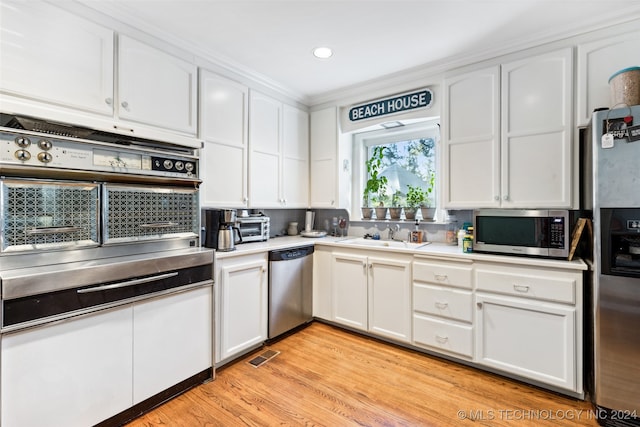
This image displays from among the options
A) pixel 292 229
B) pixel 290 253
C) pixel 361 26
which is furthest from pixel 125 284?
pixel 361 26

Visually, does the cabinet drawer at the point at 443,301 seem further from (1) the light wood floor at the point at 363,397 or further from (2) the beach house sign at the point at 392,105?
(2) the beach house sign at the point at 392,105

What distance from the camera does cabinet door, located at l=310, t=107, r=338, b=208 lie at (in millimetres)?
3453

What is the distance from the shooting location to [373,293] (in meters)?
2.82

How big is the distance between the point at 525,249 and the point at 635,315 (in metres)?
0.64

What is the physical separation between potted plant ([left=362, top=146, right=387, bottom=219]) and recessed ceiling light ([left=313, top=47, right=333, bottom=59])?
4.42 feet

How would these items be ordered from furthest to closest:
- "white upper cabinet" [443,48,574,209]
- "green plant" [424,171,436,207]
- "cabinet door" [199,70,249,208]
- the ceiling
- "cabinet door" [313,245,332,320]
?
"green plant" [424,171,436,207] < "cabinet door" [313,245,332,320] < "cabinet door" [199,70,249,208] < "white upper cabinet" [443,48,574,209] < the ceiling

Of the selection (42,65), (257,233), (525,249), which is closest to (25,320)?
(42,65)

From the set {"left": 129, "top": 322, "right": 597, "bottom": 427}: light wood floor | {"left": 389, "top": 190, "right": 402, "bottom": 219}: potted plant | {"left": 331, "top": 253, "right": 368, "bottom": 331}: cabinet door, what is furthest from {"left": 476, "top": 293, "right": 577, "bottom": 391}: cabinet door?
{"left": 389, "top": 190, "right": 402, "bottom": 219}: potted plant

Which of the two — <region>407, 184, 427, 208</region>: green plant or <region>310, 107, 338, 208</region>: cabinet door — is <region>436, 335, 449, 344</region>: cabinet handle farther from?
<region>310, 107, 338, 208</region>: cabinet door

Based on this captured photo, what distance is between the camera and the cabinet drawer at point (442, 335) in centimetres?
233

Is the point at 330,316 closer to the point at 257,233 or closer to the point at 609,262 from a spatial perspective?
the point at 257,233

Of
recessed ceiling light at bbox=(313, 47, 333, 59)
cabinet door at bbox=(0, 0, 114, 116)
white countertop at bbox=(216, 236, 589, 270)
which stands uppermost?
recessed ceiling light at bbox=(313, 47, 333, 59)

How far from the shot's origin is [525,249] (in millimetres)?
2174

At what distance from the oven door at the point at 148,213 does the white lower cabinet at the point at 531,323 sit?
85.5 inches
